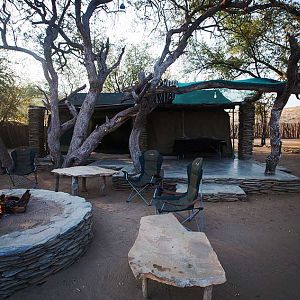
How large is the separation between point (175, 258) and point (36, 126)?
30.7 feet

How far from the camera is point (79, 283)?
268cm

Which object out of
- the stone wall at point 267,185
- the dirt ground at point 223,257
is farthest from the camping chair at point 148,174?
the stone wall at point 267,185

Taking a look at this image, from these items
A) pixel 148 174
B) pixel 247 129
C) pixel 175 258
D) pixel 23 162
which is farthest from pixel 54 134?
pixel 175 258

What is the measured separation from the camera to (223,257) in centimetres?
317

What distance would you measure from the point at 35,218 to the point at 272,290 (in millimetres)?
2612

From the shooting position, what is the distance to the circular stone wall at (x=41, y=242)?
2.53m

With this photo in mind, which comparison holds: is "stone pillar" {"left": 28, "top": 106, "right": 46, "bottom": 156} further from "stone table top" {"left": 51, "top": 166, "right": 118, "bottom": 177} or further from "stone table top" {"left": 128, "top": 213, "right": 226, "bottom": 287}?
Result: "stone table top" {"left": 128, "top": 213, "right": 226, "bottom": 287}

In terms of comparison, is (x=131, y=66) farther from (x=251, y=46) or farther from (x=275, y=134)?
(x=275, y=134)

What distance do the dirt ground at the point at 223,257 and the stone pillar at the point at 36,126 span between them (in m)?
6.12

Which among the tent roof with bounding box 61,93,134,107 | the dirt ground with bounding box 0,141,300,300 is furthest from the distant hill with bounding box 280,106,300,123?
the dirt ground with bounding box 0,141,300,300

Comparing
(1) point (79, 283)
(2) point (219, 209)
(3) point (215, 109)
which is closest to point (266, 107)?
(3) point (215, 109)

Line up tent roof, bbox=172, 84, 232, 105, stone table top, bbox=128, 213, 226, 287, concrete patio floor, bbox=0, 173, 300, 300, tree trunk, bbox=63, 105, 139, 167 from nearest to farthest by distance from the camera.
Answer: stone table top, bbox=128, 213, 226, 287
concrete patio floor, bbox=0, 173, 300, 300
tree trunk, bbox=63, 105, 139, 167
tent roof, bbox=172, 84, 232, 105

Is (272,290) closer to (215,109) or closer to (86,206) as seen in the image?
(86,206)

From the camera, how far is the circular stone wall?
2528mm
